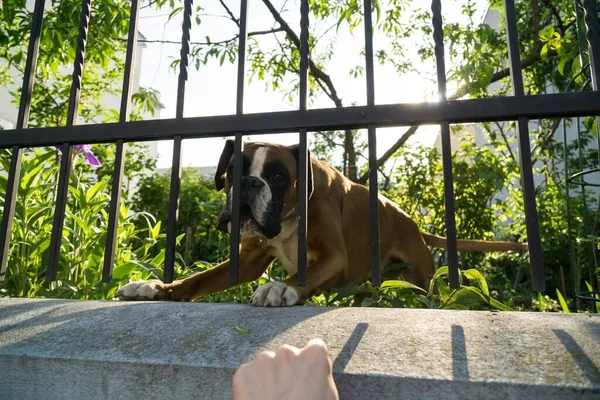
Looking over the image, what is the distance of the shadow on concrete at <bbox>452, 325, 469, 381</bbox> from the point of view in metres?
0.96

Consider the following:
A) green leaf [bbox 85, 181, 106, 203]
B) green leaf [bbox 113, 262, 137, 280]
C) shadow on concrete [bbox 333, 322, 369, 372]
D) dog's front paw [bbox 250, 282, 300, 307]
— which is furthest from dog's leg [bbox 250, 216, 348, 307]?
green leaf [bbox 85, 181, 106, 203]

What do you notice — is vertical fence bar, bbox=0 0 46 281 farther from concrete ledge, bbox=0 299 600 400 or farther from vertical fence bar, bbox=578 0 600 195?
vertical fence bar, bbox=578 0 600 195

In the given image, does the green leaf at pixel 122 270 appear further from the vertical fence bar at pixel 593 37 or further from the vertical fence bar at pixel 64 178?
the vertical fence bar at pixel 593 37

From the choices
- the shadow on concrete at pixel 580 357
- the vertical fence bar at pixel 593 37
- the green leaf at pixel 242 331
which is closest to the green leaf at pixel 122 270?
the green leaf at pixel 242 331

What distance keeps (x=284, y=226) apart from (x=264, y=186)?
0.43m

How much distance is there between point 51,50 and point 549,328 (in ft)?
11.5

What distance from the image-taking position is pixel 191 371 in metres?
1.08

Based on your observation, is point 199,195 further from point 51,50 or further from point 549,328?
point 549,328

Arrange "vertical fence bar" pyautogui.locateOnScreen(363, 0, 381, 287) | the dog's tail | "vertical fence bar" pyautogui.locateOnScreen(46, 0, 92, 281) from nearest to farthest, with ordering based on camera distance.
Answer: "vertical fence bar" pyautogui.locateOnScreen(363, 0, 381, 287)
"vertical fence bar" pyautogui.locateOnScreen(46, 0, 92, 281)
the dog's tail

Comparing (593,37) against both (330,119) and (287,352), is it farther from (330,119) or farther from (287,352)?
(287,352)

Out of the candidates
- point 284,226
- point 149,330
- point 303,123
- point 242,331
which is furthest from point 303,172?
point 284,226

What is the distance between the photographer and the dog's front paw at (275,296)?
5.89 feet

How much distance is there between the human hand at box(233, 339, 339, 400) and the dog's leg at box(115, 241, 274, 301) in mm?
1008

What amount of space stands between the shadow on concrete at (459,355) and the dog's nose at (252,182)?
1683 millimetres
